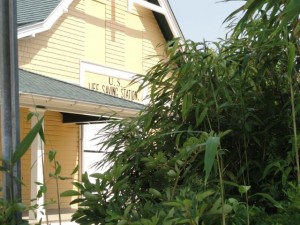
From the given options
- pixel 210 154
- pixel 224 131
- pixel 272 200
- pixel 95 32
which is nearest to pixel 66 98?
pixel 95 32

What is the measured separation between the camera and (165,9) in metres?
17.5

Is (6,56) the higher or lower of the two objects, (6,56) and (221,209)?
the higher

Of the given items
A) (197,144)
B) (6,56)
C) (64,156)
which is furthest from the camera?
(64,156)

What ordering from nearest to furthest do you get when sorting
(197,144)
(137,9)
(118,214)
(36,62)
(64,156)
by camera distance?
(197,144) → (118,214) → (36,62) → (64,156) → (137,9)

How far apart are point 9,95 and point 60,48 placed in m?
12.1

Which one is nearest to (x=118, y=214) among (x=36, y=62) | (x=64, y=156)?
(x=36, y=62)

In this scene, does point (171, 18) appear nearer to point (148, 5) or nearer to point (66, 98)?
point (148, 5)

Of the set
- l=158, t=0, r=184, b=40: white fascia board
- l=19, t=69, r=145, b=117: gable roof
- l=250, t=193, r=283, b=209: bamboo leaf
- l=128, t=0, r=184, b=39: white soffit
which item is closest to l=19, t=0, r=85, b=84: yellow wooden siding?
l=19, t=69, r=145, b=117: gable roof

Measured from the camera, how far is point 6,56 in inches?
99.0

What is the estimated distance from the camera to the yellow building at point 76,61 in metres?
12.4

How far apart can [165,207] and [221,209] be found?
288 millimetres

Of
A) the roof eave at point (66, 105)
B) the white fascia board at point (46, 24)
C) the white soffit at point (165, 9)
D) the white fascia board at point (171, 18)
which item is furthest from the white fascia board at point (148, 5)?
the roof eave at point (66, 105)

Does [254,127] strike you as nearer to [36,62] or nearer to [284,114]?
[284,114]

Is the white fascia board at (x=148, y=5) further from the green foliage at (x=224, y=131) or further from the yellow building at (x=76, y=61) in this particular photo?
the green foliage at (x=224, y=131)
